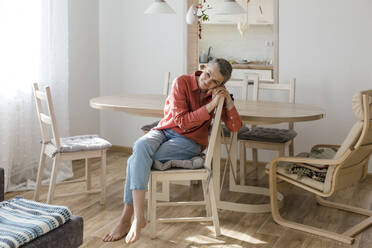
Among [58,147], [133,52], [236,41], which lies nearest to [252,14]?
[236,41]

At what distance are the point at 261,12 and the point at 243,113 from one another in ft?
5.54

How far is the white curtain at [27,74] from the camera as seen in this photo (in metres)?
3.82

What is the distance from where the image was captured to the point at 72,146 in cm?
335

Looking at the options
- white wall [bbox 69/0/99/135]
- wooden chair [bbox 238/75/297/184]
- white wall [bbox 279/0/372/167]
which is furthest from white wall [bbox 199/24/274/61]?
white wall [bbox 69/0/99/135]

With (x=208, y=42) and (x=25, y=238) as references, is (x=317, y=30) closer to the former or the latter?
(x=208, y=42)

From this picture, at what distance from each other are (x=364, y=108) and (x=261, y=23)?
1.99 metres

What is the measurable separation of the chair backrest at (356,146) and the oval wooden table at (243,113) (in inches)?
13.9

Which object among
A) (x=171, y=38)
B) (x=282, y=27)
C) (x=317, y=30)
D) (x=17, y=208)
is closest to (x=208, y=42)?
(x=171, y=38)

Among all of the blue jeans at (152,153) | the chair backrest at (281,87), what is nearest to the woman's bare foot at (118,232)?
the blue jeans at (152,153)

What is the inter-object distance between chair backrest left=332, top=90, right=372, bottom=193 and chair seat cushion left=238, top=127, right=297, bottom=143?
0.73m

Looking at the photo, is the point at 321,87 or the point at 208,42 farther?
the point at 208,42

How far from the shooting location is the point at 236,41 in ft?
15.4

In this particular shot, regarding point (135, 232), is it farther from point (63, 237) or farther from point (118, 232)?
point (63, 237)

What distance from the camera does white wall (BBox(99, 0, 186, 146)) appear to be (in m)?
4.84
